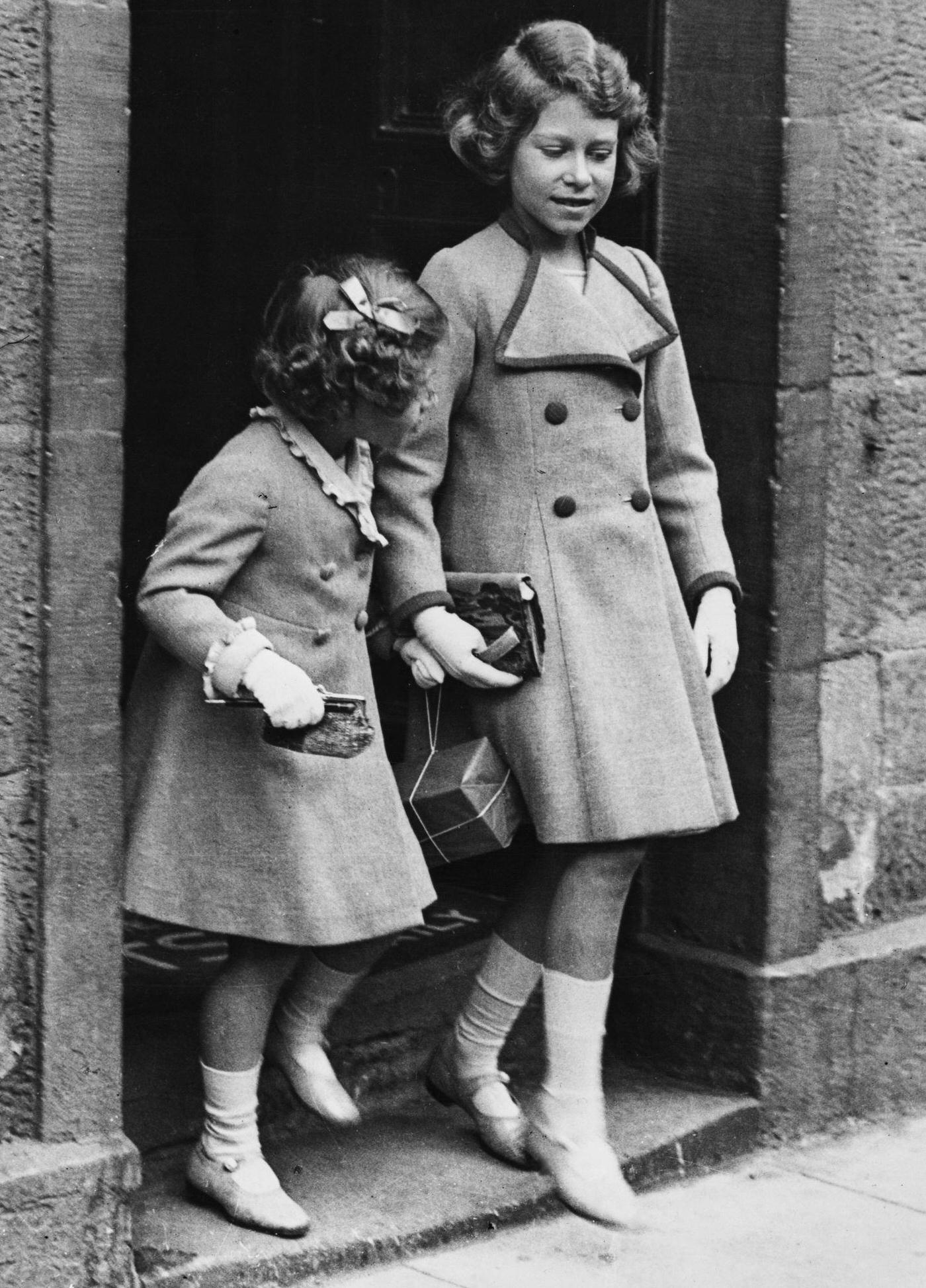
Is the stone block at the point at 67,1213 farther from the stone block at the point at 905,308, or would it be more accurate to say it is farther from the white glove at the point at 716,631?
the stone block at the point at 905,308

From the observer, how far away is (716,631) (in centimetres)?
423

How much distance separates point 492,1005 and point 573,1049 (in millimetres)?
214

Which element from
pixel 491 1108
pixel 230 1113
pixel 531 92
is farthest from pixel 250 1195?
pixel 531 92

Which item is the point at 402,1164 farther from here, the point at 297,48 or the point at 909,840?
the point at 297,48

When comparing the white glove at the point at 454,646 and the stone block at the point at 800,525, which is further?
the stone block at the point at 800,525

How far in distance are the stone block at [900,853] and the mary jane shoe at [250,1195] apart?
171 cm

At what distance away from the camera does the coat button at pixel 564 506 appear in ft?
12.9

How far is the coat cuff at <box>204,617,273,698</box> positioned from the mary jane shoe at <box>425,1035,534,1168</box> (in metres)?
1.17

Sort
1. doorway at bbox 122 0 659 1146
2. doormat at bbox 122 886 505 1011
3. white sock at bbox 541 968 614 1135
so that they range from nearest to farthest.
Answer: white sock at bbox 541 968 614 1135 → doormat at bbox 122 886 505 1011 → doorway at bbox 122 0 659 1146

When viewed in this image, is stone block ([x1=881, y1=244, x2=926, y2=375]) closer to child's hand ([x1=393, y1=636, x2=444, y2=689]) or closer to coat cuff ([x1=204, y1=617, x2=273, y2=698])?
child's hand ([x1=393, y1=636, x2=444, y2=689])

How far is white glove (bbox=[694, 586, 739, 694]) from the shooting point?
13.8 feet

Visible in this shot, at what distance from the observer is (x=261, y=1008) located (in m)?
3.70

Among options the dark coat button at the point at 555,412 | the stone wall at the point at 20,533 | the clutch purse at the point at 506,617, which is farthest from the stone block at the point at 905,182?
the stone wall at the point at 20,533

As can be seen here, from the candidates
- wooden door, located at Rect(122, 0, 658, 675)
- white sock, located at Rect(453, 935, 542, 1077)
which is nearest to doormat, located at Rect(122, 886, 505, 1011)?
white sock, located at Rect(453, 935, 542, 1077)
